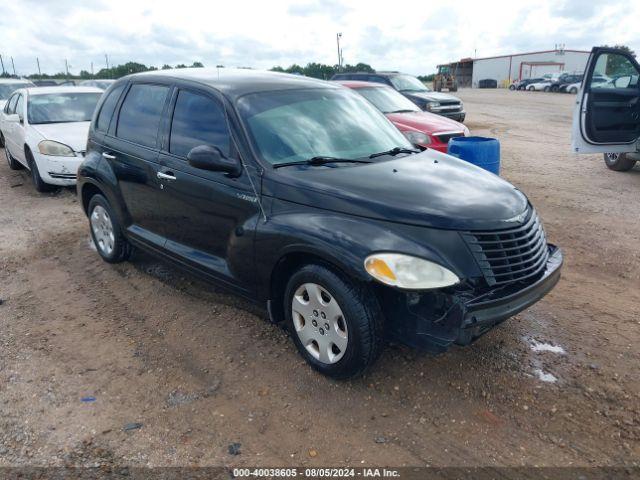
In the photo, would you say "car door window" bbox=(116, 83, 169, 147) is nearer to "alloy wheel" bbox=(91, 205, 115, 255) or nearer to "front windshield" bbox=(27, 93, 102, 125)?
"alloy wheel" bbox=(91, 205, 115, 255)

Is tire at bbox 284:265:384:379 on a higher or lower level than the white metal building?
lower

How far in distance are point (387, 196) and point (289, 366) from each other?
136 cm

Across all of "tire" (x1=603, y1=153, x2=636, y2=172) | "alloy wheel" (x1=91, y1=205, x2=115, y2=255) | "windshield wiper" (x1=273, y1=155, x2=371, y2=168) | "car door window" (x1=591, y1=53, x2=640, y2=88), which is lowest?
"tire" (x1=603, y1=153, x2=636, y2=172)

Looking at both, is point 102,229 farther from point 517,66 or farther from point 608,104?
point 517,66

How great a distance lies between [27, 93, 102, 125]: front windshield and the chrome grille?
810 centimetres

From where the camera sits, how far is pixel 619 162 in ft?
31.2

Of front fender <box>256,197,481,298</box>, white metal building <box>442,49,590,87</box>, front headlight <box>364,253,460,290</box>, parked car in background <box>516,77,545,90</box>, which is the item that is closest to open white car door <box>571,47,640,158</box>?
front fender <box>256,197,481,298</box>

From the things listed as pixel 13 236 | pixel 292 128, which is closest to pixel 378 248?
pixel 292 128

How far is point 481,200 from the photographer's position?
3178mm

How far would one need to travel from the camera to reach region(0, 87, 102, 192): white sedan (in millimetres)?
7914

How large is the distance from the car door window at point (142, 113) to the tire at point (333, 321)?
6.43 ft

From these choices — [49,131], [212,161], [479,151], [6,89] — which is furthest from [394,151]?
[6,89]

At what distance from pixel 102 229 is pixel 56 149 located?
3.39 m

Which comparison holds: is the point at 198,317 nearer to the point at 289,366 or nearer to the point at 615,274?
the point at 289,366
